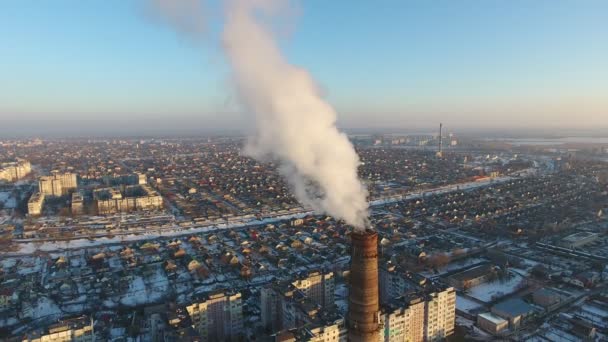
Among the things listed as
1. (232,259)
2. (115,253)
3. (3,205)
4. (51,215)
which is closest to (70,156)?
(3,205)

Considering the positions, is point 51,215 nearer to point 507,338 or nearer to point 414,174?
→ point 507,338

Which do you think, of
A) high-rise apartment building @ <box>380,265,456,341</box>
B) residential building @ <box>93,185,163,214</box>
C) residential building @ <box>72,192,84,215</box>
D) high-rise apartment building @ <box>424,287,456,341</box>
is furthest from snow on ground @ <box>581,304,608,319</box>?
residential building @ <box>72,192,84,215</box>

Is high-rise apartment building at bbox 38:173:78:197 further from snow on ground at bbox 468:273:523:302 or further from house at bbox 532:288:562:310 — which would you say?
house at bbox 532:288:562:310

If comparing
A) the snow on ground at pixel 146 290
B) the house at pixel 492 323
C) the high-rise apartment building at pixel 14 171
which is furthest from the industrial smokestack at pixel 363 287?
the high-rise apartment building at pixel 14 171

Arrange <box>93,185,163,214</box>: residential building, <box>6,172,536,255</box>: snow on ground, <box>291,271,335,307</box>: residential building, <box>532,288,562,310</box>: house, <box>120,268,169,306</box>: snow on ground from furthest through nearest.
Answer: <box>93,185,163,214</box>: residential building → <box>6,172,536,255</box>: snow on ground → <box>120,268,169,306</box>: snow on ground → <box>532,288,562,310</box>: house → <box>291,271,335,307</box>: residential building

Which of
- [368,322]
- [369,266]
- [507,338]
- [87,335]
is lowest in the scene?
[507,338]

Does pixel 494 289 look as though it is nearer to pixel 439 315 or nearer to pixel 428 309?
pixel 439 315
